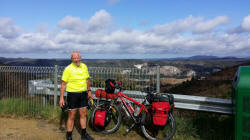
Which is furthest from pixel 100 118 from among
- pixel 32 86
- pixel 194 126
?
pixel 32 86

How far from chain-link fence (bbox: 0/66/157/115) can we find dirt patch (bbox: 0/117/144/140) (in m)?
0.56

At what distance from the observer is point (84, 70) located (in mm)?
4883

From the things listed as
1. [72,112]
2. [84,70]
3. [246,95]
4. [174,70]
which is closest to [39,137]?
[72,112]

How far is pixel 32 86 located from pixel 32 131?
6.18 feet

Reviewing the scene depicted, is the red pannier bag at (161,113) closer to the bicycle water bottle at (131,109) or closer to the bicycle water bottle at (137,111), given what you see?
the bicycle water bottle at (137,111)

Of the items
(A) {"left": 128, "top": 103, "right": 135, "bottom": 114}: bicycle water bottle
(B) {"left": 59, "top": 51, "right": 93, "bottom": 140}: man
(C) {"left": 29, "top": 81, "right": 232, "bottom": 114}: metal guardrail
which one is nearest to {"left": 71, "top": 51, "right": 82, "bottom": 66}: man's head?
(B) {"left": 59, "top": 51, "right": 93, "bottom": 140}: man

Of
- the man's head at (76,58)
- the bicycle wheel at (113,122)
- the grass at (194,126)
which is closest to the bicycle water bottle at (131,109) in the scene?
the bicycle wheel at (113,122)

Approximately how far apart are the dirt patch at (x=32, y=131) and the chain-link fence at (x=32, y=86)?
0.56 metres

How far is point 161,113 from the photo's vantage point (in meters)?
4.52

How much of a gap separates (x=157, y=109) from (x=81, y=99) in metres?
1.66

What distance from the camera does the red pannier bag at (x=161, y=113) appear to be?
4.51 meters

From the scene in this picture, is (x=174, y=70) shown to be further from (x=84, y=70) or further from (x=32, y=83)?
(x=32, y=83)

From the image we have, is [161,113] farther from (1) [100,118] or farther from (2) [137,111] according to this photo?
(1) [100,118]

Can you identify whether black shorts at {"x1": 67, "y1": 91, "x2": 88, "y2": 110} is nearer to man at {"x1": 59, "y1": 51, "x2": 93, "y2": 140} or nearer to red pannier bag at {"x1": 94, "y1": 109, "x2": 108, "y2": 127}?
man at {"x1": 59, "y1": 51, "x2": 93, "y2": 140}
